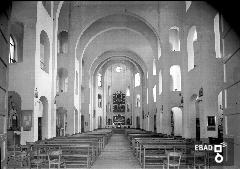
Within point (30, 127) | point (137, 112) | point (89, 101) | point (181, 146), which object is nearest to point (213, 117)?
point (181, 146)

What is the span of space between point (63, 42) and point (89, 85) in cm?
947

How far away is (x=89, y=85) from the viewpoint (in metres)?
36.3

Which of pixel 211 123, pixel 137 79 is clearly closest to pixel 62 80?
A: pixel 211 123

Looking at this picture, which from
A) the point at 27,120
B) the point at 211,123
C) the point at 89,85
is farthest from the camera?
the point at 89,85

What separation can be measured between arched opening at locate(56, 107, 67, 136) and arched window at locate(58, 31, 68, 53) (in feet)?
16.0

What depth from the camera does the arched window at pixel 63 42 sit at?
89.9 ft

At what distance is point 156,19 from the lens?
25062 mm

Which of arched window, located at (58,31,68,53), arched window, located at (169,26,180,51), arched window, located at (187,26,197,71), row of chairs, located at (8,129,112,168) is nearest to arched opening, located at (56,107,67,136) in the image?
arched window, located at (58,31,68,53)

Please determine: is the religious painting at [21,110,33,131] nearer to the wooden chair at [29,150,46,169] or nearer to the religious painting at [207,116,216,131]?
the wooden chair at [29,150,46,169]

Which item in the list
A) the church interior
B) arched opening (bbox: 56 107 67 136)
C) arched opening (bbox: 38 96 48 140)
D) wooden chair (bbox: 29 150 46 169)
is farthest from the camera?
arched opening (bbox: 56 107 67 136)

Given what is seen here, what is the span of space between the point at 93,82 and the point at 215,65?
88.8 feet

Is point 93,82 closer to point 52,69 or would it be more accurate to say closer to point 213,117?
point 52,69

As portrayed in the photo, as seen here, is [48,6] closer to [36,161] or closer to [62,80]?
[62,80]

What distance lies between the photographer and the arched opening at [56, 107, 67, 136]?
2612cm
